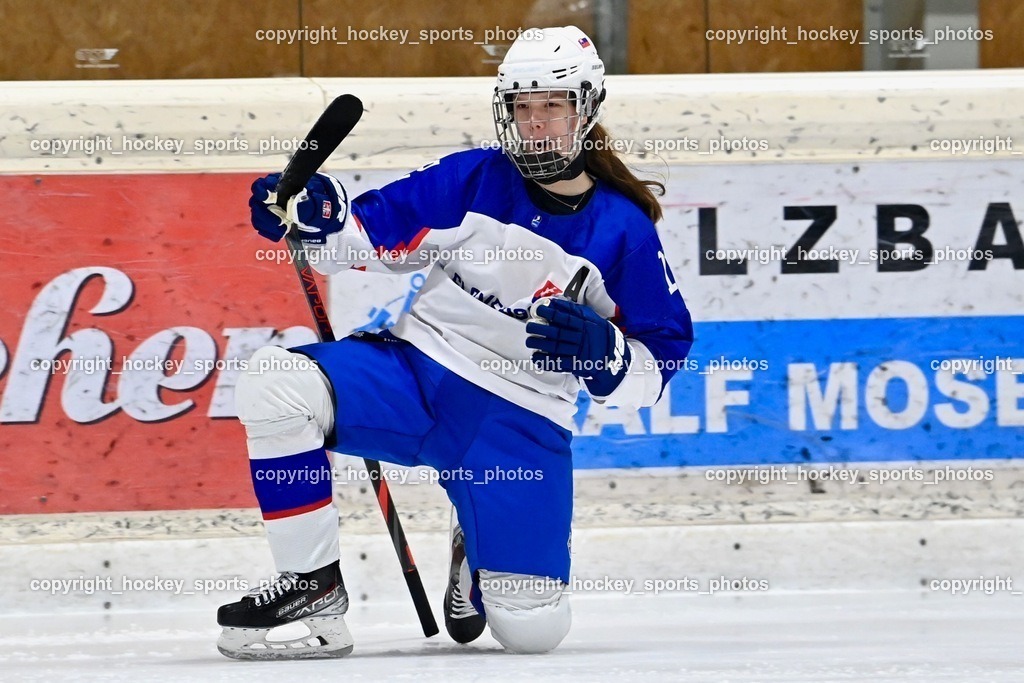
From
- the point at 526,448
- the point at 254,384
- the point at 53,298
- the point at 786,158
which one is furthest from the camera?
the point at 786,158

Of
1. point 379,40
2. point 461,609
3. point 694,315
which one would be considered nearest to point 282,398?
point 461,609

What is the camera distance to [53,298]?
340cm

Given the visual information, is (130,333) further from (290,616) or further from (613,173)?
(613,173)

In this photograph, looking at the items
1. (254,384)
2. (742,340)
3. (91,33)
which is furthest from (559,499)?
(91,33)

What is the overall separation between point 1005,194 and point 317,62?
1989 mm

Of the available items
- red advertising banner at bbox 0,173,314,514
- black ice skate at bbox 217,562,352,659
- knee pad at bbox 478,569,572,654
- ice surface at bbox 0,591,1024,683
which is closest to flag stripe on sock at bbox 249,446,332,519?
black ice skate at bbox 217,562,352,659

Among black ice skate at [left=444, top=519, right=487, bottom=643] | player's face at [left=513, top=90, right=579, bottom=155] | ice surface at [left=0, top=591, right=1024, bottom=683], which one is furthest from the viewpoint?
black ice skate at [left=444, top=519, right=487, bottom=643]

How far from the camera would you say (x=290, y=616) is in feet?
8.08

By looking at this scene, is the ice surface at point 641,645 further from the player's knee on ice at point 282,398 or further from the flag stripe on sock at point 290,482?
A: the player's knee on ice at point 282,398

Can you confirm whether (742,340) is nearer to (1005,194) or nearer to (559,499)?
(1005,194)

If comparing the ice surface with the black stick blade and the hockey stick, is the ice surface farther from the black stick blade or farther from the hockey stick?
the black stick blade

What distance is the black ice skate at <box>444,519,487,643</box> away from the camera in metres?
2.82

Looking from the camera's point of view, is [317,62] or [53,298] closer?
[53,298]

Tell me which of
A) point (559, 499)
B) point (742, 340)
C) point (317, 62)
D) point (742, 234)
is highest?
point (317, 62)
